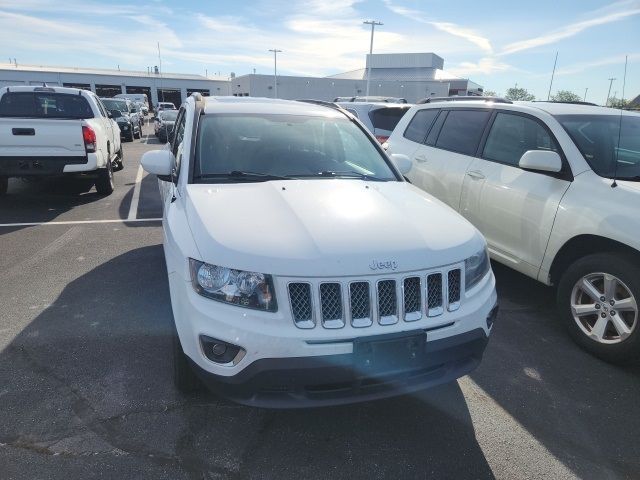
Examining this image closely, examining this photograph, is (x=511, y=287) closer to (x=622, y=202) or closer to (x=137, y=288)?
(x=622, y=202)

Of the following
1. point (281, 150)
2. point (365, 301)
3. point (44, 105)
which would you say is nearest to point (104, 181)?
point (44, 105)

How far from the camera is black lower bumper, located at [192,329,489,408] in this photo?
2158mm

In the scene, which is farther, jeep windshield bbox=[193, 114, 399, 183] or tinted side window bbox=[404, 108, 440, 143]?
tinted side window bbox=[404, 108, 440, 143]

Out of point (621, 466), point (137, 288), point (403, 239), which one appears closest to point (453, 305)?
point (403, 239)

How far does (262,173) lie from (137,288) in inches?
79.5

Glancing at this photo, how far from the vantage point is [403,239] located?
2.47 meters

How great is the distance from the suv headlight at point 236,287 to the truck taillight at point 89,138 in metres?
6.50

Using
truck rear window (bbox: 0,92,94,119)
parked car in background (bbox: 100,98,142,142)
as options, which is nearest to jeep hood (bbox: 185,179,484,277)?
truck rear window (bbox: 0,92,94,119)

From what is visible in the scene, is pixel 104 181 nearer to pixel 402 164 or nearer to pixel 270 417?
pixel 402 164

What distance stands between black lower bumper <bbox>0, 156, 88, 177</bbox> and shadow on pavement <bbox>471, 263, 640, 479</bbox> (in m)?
7.10

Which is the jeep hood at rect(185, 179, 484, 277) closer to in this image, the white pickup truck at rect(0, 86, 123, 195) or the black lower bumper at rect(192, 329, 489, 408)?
the black lower bumper at rect(192, 329, 489, 408)

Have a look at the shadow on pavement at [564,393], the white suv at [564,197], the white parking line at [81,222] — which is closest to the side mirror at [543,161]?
the white suv at [564,197]

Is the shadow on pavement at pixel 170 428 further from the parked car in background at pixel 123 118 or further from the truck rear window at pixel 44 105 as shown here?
the parked car in background at pixel 123 118

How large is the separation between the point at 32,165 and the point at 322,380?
23.7 feet
